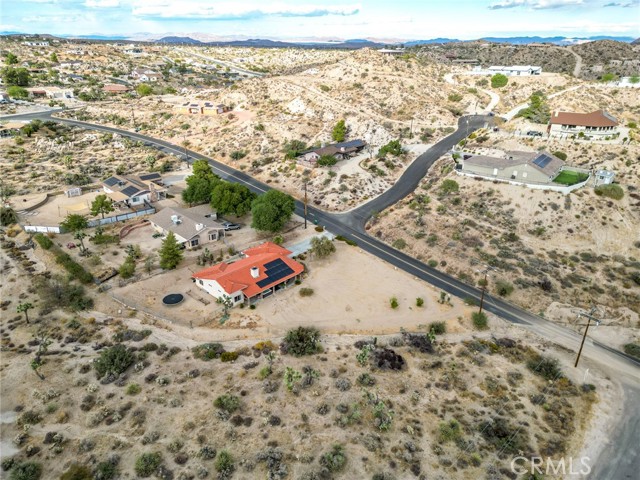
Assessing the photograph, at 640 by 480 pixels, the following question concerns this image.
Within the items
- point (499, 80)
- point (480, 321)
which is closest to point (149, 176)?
point (480, 321)

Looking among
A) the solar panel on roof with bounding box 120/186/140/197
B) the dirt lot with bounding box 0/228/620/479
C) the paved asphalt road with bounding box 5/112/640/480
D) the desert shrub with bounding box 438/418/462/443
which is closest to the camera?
the dirt lot with bounding box 0/228/620/479

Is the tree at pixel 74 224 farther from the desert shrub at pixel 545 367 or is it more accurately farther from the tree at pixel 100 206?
the desert shrub at pixel 545 367

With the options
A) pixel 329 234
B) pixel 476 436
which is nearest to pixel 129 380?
pixel 476 436

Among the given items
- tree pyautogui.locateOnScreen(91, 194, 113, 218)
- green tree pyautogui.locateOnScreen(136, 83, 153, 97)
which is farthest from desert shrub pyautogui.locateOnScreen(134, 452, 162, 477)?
green tree pyautogui.locateOnScreen(136, 83, 153, 97)

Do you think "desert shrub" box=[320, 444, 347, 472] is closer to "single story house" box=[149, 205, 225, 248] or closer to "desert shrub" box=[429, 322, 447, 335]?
"desert shrub" box=[429, 322, 447, 335]

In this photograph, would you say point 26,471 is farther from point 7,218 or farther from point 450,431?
point 7,218

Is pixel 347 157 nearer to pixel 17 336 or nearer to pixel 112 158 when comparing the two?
pixel 112 158
